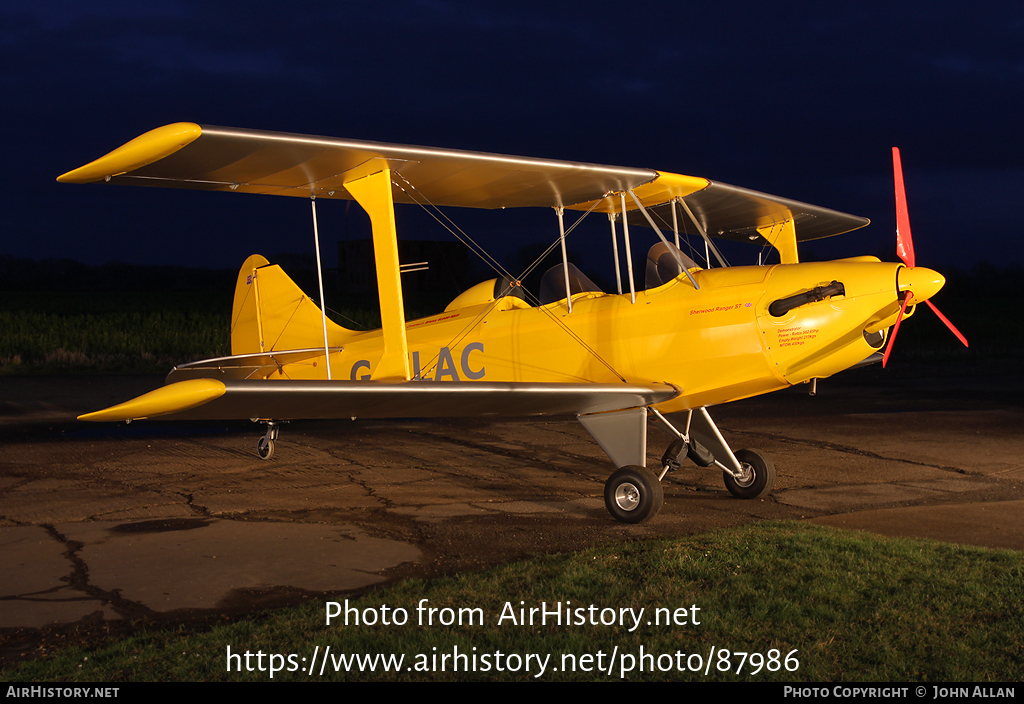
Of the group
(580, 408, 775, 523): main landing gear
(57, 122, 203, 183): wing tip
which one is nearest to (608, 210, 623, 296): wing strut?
(580, 408, 775, 523): main landing gear

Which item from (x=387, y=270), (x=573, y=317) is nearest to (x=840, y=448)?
(x=573, y=317)

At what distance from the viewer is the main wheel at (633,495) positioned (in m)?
6.76

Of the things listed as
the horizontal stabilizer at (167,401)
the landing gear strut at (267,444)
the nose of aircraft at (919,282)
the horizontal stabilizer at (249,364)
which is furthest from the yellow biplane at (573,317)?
the landing gear strut at (267,444)

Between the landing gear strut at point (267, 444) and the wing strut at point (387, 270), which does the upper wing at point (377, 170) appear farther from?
the landing gear strut at point (267, 444)

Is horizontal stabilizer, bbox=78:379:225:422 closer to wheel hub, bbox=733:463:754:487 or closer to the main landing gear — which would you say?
the main landing gear

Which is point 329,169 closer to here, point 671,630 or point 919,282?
point 671,630

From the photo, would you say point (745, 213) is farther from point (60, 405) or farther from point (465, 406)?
point (60, 405)

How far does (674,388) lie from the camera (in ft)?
23.6

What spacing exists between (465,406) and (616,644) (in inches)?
123

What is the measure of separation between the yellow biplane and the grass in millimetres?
1595

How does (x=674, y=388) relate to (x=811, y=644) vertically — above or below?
above

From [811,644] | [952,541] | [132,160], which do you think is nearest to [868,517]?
[952,541]

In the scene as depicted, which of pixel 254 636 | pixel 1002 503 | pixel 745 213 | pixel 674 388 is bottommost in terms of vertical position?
pixel 1002 503

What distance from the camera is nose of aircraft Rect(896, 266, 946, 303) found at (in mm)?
6441
